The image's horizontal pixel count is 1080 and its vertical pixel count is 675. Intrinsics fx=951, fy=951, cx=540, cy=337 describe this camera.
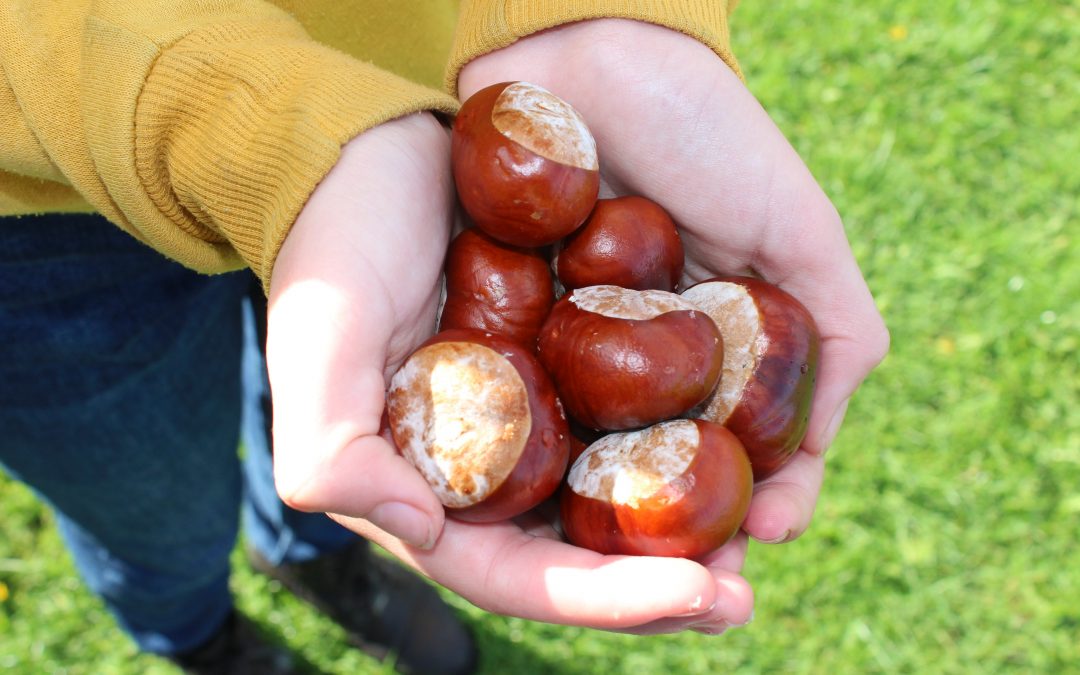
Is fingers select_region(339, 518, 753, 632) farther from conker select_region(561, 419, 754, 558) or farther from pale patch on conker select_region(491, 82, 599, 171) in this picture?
pale patch on conker select_region(491, 82, 599, 171)

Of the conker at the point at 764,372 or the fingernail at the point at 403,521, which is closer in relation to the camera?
the fingernail at the point at 403,521

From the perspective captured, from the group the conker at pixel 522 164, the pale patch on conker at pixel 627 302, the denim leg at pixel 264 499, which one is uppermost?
the conker at pixel 522 164

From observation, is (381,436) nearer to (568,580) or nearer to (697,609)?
(568,580)

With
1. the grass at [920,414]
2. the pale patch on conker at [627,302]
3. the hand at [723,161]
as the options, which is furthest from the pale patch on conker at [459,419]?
the grass at [920,414]

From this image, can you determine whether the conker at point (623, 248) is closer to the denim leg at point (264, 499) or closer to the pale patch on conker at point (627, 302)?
the pale patch on conker at point (627, 302)

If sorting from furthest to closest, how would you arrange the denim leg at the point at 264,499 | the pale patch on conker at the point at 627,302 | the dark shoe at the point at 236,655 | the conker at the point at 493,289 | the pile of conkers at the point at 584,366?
the dark shoe at the point at 236,655, the denim leg at the point at 264,499, the conker at the point at 493,289, the pale patch on conker at the point at 627,302, the pile of conkers at the point at 584,366

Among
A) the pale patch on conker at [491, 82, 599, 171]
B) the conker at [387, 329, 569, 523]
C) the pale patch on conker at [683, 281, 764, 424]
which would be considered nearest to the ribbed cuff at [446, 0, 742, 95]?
the pale patch on conker at [491, 82, 599, 171]

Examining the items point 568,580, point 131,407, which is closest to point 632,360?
point 568,580

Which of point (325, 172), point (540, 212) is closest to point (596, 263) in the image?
point (540, 212)
